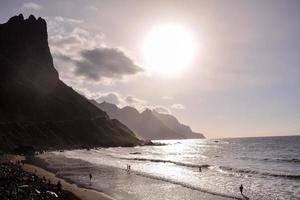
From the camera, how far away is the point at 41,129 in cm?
18288

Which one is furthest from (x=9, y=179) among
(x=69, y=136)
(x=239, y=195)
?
(x=69, y=136)

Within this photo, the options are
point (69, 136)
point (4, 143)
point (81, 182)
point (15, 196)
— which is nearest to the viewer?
point (15, 196)

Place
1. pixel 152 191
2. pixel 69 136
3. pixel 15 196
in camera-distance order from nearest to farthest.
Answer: pixel 15 196 → pixel 152 191 → pixel 69 136

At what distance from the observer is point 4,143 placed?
450 ft

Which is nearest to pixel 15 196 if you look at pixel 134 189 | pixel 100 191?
pixel 100 191

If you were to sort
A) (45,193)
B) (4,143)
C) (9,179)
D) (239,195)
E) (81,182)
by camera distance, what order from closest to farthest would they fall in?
1. (45,193)
2. (9,179)
3. (239,195)
4. (81,182)
5. (4,143)

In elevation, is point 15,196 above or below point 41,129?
below

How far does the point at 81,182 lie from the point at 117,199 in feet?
48.4

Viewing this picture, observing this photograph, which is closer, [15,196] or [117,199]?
[15,196]

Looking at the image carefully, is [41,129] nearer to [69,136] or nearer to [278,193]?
[69,136]

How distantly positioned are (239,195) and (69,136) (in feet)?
531

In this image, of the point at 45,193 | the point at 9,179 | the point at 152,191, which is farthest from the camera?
the point at 152,191

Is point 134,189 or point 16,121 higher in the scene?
point 16,121

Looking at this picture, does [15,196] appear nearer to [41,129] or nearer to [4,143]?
[4,143]
